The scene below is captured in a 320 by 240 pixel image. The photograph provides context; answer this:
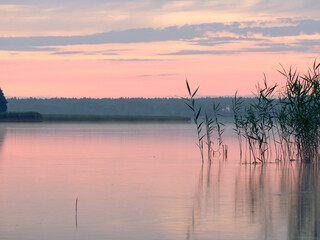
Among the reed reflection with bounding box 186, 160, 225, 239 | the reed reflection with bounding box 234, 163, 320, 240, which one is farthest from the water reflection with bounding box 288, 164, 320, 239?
the reed reflection with bounding box 186, 160, 225, 239

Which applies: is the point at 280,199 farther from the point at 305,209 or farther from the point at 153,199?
the point at 153,199

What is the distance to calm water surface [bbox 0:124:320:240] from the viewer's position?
875cm

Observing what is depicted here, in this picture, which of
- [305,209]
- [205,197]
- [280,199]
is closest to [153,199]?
[205,197]

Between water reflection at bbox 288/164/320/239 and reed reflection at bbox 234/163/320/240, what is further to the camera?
reed reflection at bbox 234/163/320/240

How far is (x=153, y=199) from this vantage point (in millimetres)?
11977

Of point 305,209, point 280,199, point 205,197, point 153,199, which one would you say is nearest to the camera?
point 305,209

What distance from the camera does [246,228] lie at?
896 cm

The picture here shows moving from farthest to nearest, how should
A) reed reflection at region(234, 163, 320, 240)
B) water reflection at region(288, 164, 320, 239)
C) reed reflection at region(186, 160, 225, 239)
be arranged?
1. reed reflection at region(186, 160, 225, 239)
2. reed reflection at region(234, 163, 320, 240)
3. water reflection at region(288, 164, 320, 239)

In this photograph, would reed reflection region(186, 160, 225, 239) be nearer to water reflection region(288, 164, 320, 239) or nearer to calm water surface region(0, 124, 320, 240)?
calm water surface region(0, 124, 320, 240)

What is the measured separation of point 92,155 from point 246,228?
1484cm

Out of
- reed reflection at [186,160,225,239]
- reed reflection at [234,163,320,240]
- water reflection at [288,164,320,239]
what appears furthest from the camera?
reed reflection at [186,160,225,239]

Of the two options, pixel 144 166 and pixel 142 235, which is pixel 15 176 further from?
pixel 142 235

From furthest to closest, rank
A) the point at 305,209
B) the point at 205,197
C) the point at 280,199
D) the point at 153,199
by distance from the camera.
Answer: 1. the point at 205,197
2. the point at 280,199
3. the point at 153,199
4. the point at 305,209

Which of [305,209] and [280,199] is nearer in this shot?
[305,209]
